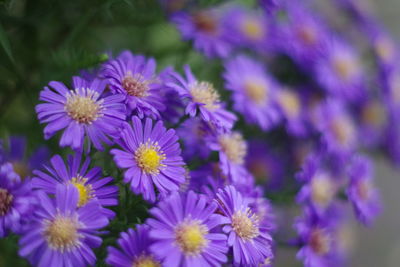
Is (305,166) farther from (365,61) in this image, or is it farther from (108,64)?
(365,61)

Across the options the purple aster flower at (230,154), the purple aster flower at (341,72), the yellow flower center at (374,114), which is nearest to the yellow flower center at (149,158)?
the purple aster flower at (230,154)

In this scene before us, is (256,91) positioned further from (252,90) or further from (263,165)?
(263,165)

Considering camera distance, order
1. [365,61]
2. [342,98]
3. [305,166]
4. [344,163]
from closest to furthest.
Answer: [305,166]
[344,163]
[342,98]
[365,61]

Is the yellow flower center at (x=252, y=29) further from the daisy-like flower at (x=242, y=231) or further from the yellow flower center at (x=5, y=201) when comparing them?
the yellow flower center at (x=5, y=201)

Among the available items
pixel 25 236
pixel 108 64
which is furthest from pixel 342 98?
pixel 25 236

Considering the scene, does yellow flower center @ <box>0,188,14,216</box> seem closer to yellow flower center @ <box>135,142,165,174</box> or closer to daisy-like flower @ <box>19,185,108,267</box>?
daisy-like flower @ <box>19,185,108,267</box>
